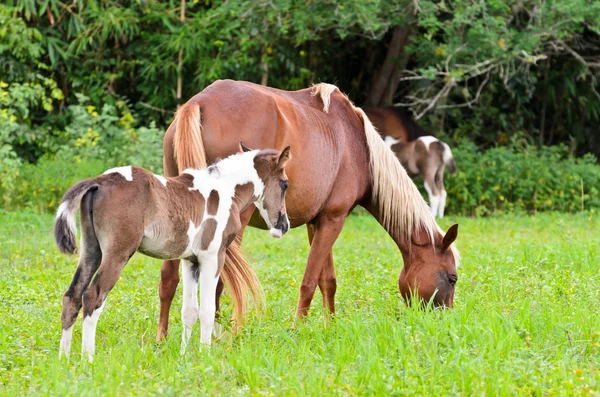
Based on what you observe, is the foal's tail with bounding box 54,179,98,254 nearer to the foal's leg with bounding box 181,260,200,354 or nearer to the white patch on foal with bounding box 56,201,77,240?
the white patch on foal with bounding box 56,201,77,240

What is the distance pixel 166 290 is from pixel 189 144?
922 millimetres

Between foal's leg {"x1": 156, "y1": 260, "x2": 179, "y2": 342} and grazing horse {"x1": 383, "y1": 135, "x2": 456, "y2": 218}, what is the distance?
7.97 meters

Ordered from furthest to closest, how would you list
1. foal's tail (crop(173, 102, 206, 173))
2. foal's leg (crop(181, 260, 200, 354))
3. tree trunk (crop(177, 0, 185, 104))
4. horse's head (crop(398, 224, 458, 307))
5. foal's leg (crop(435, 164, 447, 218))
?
1. tree trunk (crop(177, 0, 185, 104))
2. foal's leg (crop(435, 164, 447, 218))
3. horse's head (crop(398, 224, 458, 307))
4. foal's tail (crop(173, 102, 206, 173))
5. foal's leg (crop(181, 260, 200, 354))

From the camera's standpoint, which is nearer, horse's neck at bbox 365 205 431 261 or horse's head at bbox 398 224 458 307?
horse's head at bbox 398 224 458 307

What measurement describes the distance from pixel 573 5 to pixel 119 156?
21.7 feet

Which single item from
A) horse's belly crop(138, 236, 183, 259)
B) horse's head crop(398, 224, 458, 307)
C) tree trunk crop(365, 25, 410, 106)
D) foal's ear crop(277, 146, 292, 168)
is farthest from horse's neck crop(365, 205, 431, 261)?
tree trunk crop(365, 25, 410, 106)

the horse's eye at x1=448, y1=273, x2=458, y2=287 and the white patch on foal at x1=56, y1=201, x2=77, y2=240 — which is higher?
the white patch on foal at x1=56, y1=201, x2=77, y2=240

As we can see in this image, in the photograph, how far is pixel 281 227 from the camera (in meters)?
5.43

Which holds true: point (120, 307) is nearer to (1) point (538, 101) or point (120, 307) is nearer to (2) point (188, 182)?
(2) point (188, 182)

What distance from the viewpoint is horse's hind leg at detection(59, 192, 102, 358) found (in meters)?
4.72

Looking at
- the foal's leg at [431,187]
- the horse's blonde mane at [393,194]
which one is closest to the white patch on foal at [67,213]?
the horse's blonde mane at [393,194]

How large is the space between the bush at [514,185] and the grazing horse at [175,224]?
8.81 metres

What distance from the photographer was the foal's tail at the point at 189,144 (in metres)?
5.40

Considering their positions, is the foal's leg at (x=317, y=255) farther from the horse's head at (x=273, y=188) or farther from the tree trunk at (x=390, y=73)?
the tree trunk at (x=390, y=73)
